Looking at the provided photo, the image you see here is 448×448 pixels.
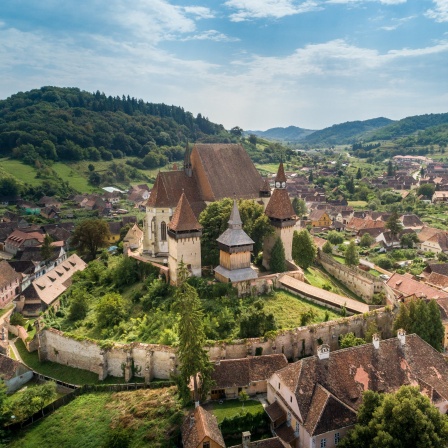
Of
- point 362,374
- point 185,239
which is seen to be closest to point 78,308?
point 185,239

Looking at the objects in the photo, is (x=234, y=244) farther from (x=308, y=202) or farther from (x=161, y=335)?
(x=308, y=202)

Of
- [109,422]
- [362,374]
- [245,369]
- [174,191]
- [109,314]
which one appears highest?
[174,191]

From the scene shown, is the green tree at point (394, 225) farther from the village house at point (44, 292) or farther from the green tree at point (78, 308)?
the green tree at point (78, 308)

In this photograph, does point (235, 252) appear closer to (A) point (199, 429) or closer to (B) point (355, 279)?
(A) point (199, 429)

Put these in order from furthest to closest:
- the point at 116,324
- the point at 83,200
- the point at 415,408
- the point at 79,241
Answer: the point at 83,200
the point at 79,241
the point at 116,324
the point at 415,408

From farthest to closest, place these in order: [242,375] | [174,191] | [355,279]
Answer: [355,279] → [174,191] → [242,375]

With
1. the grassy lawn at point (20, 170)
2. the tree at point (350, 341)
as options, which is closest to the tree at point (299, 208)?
the grassy lawn at point (20, 170)

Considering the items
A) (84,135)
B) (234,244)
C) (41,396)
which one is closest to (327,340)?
(234,244)
